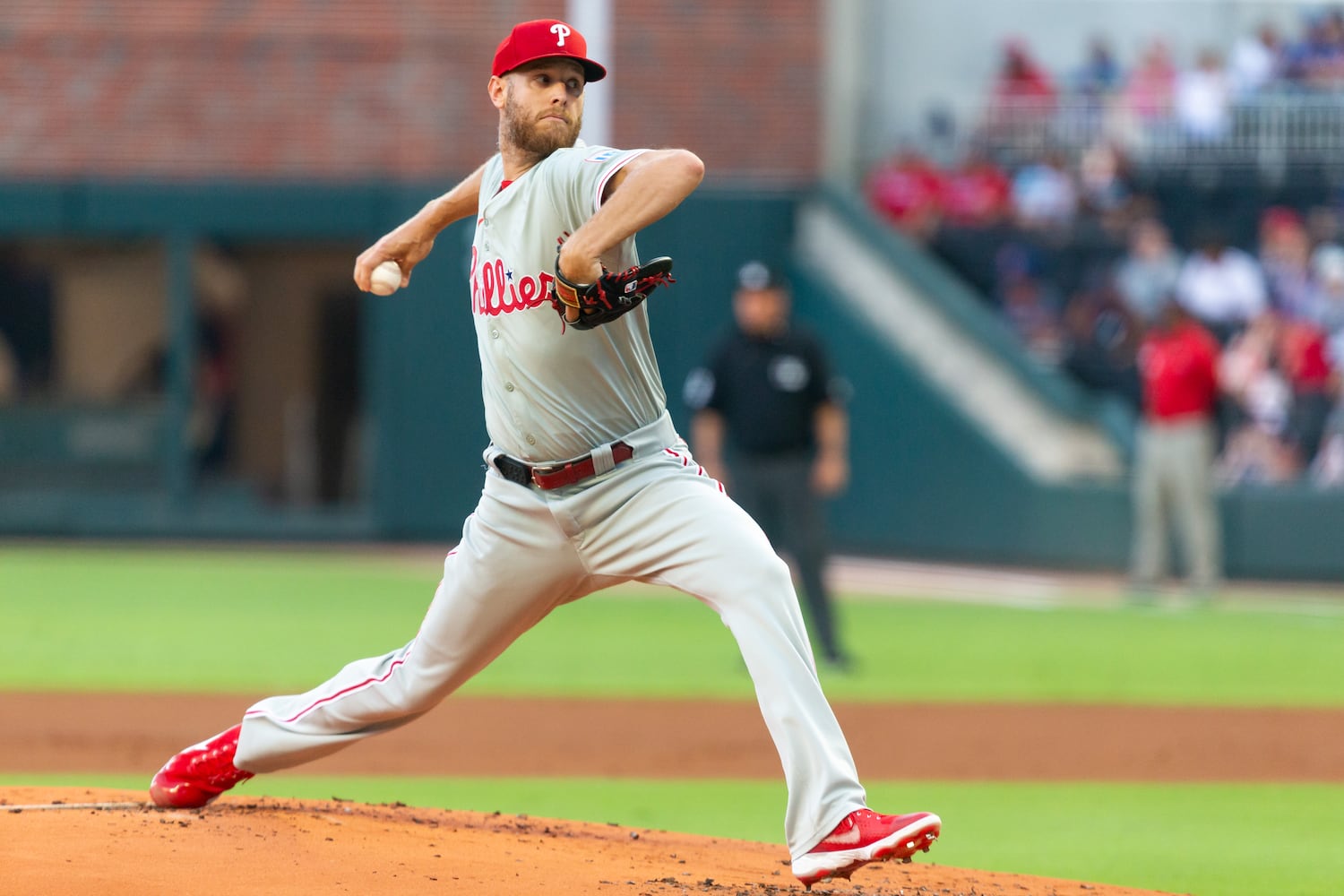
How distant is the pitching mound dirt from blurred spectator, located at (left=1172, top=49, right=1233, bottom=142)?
15.9 meters

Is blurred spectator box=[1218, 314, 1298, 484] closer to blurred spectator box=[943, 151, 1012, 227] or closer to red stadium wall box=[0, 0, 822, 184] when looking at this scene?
blurred spectator box=[943, 151, 1012, 227]

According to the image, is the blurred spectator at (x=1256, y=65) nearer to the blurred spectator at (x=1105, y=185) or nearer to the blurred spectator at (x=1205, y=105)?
the blurred spectator at (x=1205, y=105)

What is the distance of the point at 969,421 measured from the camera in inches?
722

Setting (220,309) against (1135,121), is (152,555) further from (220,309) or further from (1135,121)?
(1135,121)

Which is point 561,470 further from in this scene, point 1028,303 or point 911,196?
point 911,196

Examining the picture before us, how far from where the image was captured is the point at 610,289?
4250 millimetres

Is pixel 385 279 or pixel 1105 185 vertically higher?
pixel 1105 185

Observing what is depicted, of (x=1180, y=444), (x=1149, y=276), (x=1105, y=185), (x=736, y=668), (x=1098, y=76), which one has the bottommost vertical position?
(x=736, y=668)

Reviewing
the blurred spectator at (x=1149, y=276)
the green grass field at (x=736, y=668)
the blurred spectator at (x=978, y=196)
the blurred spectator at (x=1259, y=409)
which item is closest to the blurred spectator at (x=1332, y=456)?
the blurred spectator at (x=1259, y=409)

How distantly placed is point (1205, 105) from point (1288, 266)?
9.96 ft

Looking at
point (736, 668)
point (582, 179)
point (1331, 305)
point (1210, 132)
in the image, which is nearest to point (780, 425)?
point (736, 668)

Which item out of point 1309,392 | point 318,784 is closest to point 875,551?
point 1309,392

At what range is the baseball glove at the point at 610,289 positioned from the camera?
424 centimetres

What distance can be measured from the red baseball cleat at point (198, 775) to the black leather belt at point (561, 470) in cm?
121
